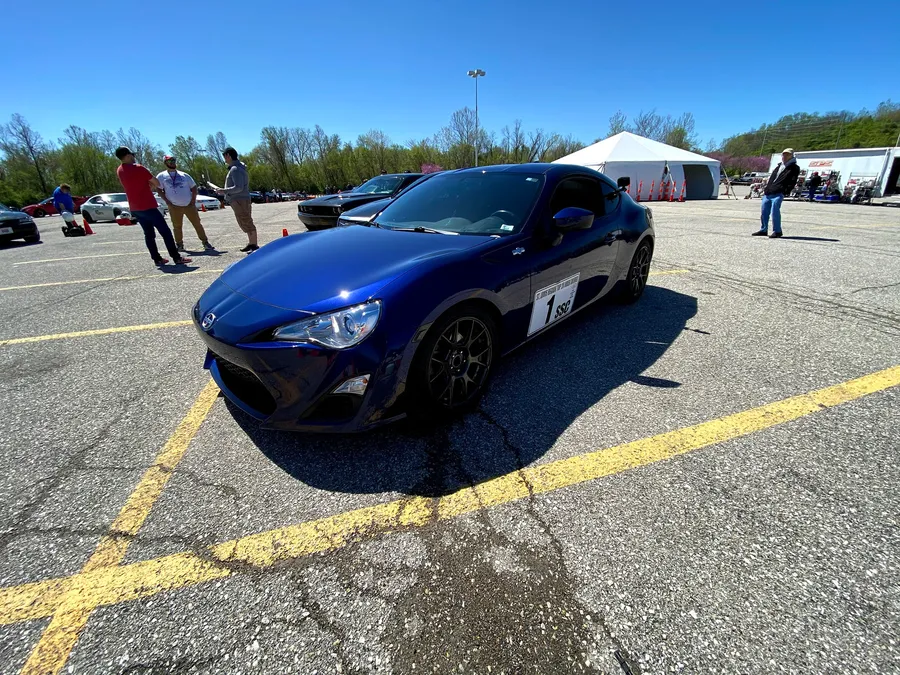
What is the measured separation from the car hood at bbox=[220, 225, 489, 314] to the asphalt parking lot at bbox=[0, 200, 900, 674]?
79cm

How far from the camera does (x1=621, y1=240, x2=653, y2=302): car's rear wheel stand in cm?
412

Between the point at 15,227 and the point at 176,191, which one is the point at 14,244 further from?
the point at 176,191

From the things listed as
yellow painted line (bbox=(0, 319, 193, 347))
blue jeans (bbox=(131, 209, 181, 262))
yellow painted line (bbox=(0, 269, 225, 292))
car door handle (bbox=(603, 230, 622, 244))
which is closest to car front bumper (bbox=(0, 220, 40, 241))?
yellow painted line (bbox=(0, 269, 225, 292))

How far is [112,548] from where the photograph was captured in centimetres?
158

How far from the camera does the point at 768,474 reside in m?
1.91

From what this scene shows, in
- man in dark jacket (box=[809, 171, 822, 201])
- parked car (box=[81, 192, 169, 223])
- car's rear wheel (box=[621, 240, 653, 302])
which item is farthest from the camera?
man in dark jacket (box=[809, 171, 822, 201])

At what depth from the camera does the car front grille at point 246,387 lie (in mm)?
1975

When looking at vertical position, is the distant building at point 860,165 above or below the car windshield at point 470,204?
above

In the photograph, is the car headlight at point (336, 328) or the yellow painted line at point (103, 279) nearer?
the car headlight at point (336, 328)

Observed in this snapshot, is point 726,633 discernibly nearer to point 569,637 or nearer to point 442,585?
point 569,637

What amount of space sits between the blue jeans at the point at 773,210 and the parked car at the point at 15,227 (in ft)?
59.5

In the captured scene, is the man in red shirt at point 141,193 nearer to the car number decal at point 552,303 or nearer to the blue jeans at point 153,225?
the blue jeans at point 153,225

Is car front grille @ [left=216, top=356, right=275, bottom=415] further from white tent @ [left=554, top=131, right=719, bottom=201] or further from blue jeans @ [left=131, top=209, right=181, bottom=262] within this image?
white tent @ [left=554, top=131, right=719, bottom=201]

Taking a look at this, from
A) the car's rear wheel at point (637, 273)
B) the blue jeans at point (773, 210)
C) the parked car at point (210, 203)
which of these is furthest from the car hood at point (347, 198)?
the parked car at point (210, 203)
